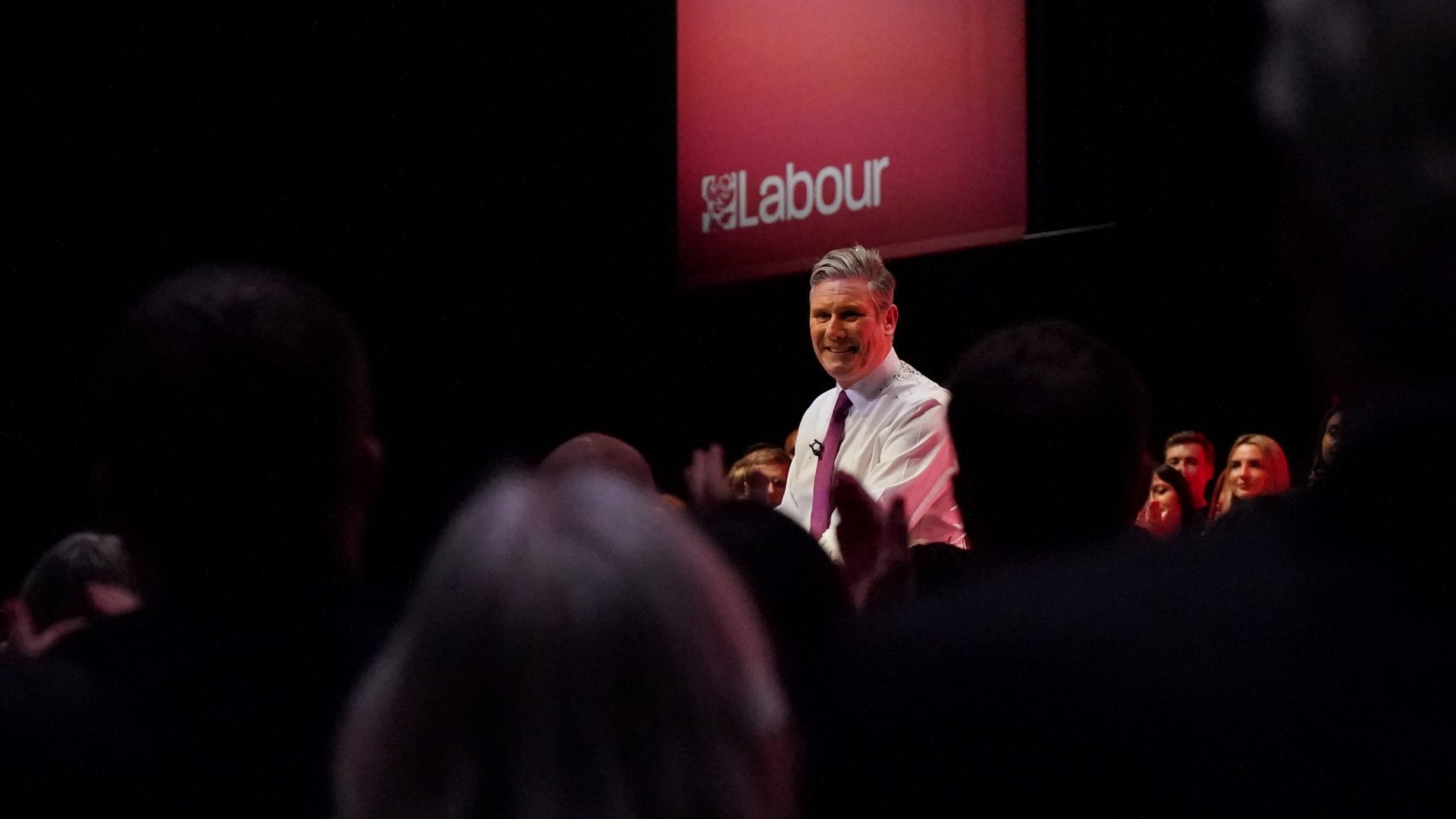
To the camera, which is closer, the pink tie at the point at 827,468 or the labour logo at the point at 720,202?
the pink tie at the point at 827,468

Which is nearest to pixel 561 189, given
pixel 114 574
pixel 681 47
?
pixel 681 47

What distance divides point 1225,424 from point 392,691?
16.3 feet

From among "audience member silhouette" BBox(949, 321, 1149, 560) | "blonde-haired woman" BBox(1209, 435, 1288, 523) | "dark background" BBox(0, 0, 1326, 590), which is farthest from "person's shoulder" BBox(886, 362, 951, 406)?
"audience member silhouette" BBox(949, 321, 1149, 560)

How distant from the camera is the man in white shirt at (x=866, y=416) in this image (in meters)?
3.85

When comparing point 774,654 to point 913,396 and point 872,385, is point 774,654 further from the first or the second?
point 872,385

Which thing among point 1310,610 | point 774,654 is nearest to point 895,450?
point 774,654

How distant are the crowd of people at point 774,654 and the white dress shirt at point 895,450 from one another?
7.83 ft

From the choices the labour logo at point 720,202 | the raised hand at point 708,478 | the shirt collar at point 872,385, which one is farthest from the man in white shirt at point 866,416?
the labour logo at point 720,202

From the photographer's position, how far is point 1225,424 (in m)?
5.43

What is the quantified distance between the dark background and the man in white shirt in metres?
1.33

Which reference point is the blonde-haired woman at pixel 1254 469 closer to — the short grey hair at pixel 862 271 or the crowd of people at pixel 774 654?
the short grey hair at pixel 862 271

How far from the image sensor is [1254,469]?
15.3 ft

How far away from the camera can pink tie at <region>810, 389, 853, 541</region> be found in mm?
3711

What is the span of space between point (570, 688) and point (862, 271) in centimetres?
347
